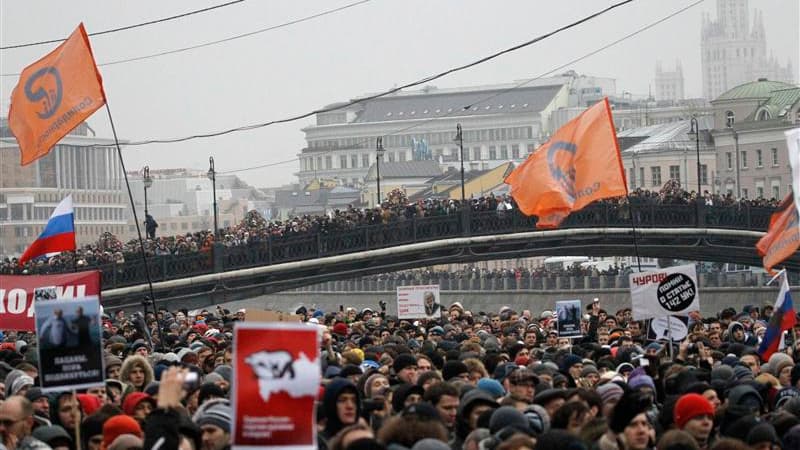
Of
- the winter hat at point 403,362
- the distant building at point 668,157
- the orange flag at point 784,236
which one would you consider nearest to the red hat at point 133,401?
the winter hat at point 403,362

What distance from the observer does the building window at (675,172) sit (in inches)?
4788

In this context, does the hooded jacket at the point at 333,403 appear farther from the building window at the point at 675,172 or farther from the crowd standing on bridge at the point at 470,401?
the building window at the point at 675,172

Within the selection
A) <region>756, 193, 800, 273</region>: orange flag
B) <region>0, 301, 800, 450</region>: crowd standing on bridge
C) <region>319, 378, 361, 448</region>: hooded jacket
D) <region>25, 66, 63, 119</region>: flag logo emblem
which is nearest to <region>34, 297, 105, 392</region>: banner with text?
<region>0, 301, 800, 450</region>: crowd standing on bridge

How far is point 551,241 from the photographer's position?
54.8 m

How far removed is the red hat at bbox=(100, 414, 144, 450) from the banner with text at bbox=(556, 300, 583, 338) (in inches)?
527

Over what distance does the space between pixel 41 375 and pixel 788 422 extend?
4.87 m

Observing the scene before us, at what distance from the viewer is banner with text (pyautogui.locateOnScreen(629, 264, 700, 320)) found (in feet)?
66.4

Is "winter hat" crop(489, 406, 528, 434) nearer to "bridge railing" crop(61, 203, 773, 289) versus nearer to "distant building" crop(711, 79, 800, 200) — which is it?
"bridge railing" crop(61, 203, 773, 289)

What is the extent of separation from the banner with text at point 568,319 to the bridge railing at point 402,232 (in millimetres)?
23229

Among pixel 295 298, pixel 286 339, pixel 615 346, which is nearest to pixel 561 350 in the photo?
pixel 615 346

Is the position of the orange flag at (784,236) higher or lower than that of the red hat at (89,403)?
higher

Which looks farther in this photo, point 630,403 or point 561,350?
point 561,350

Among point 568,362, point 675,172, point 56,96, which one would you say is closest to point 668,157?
point 675,172

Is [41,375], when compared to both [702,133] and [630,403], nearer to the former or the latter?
[630,403]
